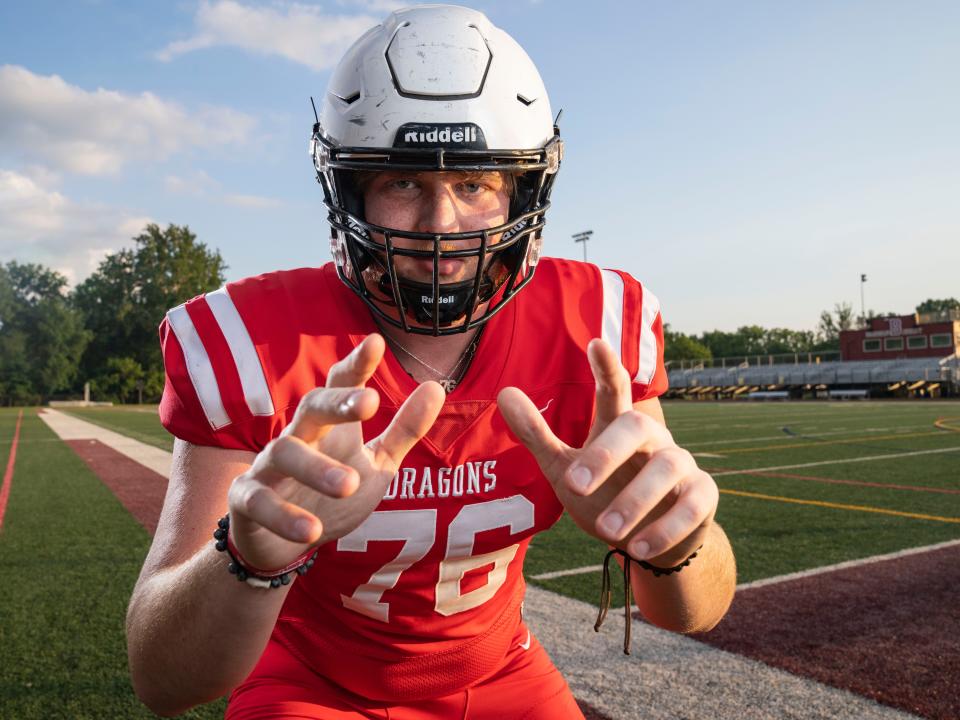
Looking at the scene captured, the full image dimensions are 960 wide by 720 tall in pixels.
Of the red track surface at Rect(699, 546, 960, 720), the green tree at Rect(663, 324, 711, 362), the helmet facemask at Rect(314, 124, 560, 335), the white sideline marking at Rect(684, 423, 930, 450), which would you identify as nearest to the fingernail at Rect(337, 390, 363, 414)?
the helmet facemask at Rect(314, 124, 560, 335)

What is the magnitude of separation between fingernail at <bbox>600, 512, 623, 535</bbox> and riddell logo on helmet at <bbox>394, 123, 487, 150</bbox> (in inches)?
33.5

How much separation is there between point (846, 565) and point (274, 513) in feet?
13.3

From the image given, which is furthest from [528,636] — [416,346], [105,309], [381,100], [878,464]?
[105,309]

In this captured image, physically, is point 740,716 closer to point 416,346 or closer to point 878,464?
point 416,346

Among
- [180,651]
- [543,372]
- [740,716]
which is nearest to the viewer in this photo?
[180,651]

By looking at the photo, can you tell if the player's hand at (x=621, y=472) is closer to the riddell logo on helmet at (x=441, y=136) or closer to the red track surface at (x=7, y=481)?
the riddell logo on helmet at (x=441, y=136)

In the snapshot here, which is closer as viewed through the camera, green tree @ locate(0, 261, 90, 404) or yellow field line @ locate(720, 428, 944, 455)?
yellow field line @ locate(720, 428, 944, 455)

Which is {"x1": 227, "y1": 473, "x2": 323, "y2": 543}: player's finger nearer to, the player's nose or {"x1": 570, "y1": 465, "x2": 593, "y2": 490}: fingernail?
{"x1": 570, "y1": 465, "x2": 593, "y2": 490}: fingernail

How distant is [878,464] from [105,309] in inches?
2299

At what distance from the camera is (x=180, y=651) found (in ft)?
4.18

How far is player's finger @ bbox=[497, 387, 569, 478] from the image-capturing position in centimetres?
115

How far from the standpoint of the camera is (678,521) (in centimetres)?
113

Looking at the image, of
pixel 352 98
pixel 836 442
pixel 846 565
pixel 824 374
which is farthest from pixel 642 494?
pixel 824 374

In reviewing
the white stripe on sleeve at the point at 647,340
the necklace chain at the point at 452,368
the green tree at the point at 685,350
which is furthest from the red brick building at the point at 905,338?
the necklace chain at the point at 452,368
